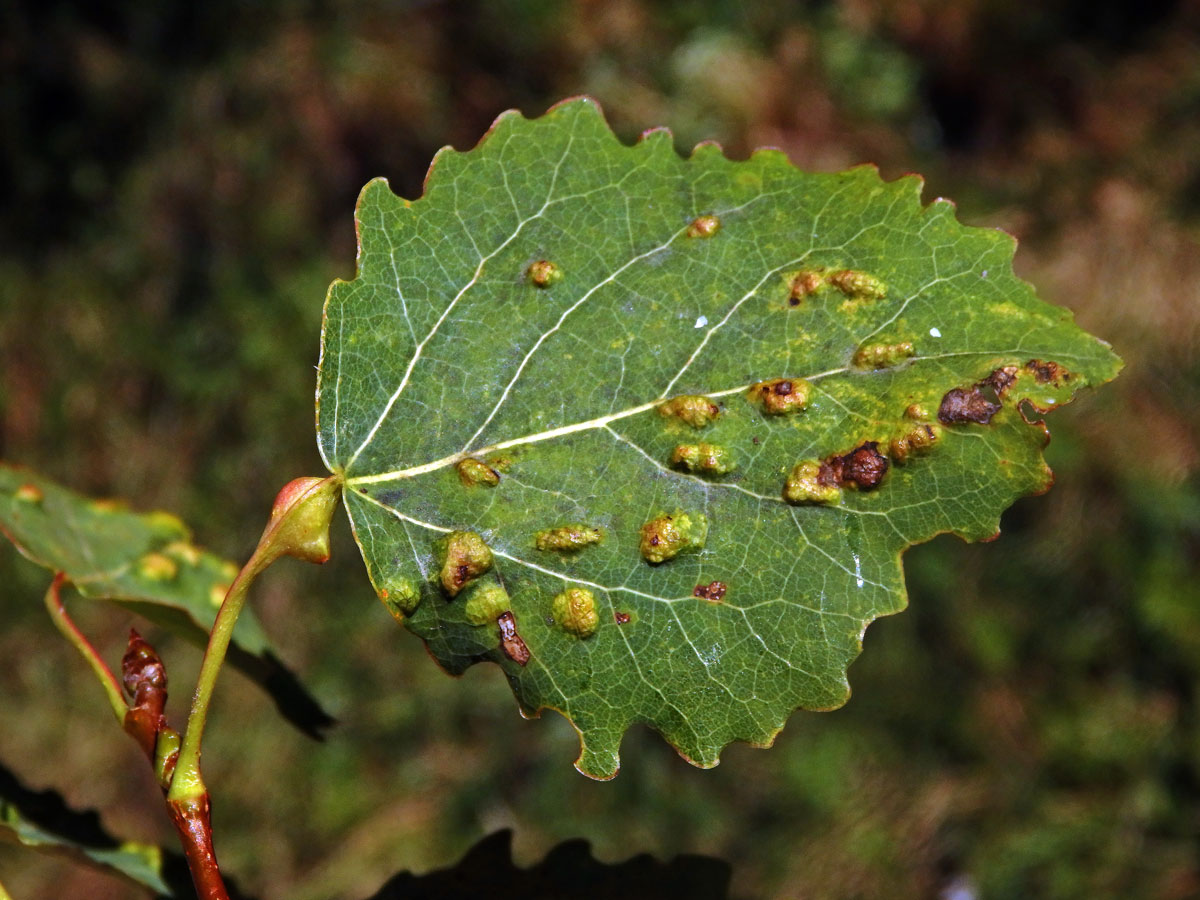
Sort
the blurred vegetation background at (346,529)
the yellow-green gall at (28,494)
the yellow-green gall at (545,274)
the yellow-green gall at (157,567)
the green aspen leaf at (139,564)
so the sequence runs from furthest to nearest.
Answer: the blurred vegetation background at (346,529) < the yellow-green gall at (157,567) < the yellow-green gall at (28,494) < the green aspen leaf at (139,564) < the yellow-green gall at (545,274)

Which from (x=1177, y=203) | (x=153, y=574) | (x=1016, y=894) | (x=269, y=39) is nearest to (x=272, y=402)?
(x=269, y=39)

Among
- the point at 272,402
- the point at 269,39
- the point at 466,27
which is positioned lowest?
the point at 272,402

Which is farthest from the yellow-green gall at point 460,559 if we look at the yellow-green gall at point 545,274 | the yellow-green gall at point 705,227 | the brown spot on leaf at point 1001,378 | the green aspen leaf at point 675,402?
the brown spot on leaf at point 1001,378

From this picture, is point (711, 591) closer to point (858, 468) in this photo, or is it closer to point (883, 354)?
point (858, 468)

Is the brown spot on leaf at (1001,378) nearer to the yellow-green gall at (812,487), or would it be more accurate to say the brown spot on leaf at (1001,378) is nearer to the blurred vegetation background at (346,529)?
the yellow-green gall at (812,487)

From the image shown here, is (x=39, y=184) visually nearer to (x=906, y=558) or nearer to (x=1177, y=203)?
(x=906, y=558)

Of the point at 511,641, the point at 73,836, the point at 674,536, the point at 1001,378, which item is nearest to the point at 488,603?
the point at 511,641

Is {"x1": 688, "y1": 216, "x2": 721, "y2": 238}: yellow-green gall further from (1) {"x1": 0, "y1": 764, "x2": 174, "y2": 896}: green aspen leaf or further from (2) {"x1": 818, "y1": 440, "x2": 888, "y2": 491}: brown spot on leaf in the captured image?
(1) {"x1": 0, "y1": 764, "x2": 174, "y2": 896}: green aspen leaf
